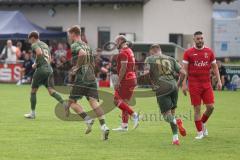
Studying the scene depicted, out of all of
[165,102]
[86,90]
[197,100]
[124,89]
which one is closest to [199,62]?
[197,100]

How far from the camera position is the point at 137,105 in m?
23.4

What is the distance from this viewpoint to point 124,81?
15.9 metres

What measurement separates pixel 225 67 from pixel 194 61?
1910 centimetres

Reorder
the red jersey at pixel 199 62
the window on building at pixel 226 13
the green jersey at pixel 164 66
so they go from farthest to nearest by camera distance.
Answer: the window on building at pixel 226 13, the red jersey at pixel 199 62, the green jersey at pixel 164 66

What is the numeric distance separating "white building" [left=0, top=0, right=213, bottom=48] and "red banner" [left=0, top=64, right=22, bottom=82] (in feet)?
24.3

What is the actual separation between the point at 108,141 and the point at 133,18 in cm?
2775

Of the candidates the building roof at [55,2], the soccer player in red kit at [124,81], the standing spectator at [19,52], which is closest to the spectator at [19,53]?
the standing spectator at [19,52]

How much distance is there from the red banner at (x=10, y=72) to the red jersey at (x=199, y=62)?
69.8 feet

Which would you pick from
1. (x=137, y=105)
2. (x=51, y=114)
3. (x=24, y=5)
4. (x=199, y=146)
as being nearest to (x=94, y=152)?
(x=199, y=146)

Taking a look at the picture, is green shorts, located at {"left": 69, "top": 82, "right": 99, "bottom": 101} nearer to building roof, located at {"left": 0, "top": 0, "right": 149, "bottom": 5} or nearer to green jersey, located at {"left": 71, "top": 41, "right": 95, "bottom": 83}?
green jersey, located at {"left": 71, "top": 41, "right": 95, "bottom": 83}

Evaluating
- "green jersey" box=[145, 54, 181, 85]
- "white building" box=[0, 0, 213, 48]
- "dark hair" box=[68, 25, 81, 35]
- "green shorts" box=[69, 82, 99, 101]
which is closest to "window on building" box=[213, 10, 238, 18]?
"white building" box=[0, 0, 213, 48]

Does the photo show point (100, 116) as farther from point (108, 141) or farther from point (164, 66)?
point (164, 66)

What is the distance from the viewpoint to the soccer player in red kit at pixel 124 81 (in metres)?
15.4

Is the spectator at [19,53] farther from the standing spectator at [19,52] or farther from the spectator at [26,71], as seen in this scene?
the spectator at [26,71]
